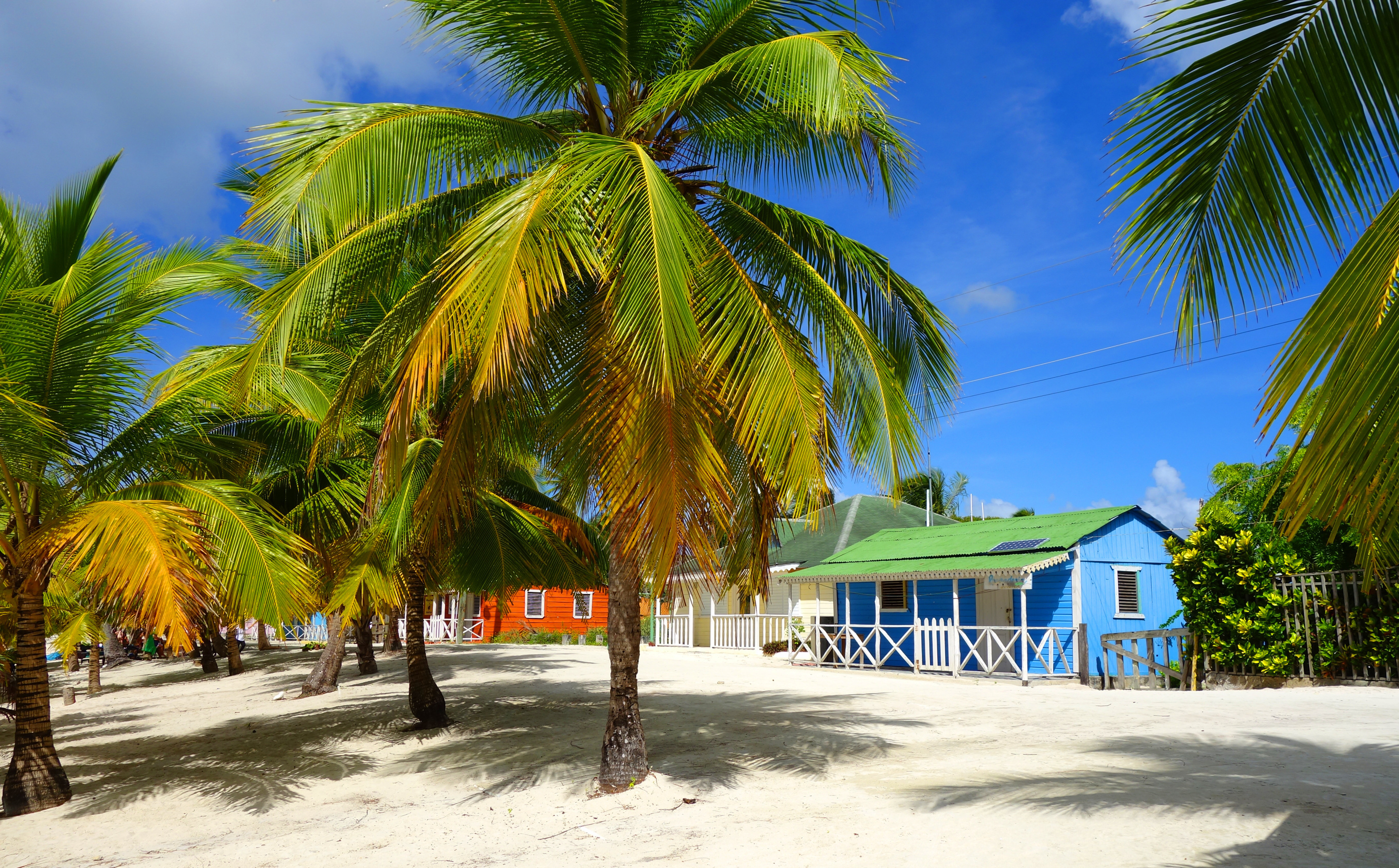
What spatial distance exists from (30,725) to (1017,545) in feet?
57.4

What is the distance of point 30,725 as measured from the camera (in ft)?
30.4

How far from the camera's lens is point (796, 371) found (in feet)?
22.2

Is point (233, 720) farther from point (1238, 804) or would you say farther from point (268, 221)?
point (1238, 804)

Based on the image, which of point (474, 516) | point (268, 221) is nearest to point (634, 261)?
point (268, 221)

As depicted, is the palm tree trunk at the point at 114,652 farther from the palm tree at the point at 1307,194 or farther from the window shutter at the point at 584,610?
the palm tree at the point at 1307,194

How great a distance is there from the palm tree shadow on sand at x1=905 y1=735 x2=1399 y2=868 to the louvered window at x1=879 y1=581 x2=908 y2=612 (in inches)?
561

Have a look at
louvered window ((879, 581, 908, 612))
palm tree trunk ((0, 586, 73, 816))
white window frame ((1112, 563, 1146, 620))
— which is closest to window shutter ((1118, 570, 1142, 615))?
white window frame ((1112, 563, 1146, 620))

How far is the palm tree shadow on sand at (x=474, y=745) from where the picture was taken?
29.8ft

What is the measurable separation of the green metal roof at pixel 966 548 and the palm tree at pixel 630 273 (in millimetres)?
11409

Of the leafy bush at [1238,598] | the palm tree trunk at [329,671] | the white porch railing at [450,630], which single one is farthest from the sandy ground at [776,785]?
the white porch railing at [450,630]

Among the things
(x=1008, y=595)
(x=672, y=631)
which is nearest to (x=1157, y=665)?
(x=1008, y=595)

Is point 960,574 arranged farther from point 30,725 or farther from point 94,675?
point 94,675

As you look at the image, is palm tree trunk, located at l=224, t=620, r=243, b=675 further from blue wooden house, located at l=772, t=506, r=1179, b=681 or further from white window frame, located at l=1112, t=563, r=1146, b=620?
white window frame, located at l=1112, t=563, r=1146, b=620

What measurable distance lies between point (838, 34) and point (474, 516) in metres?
7.76
